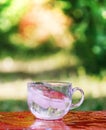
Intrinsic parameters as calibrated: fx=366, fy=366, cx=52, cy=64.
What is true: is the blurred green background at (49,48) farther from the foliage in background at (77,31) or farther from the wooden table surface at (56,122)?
the wooden table surface at (56,122)

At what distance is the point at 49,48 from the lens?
2.38m

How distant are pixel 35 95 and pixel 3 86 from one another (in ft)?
4.60

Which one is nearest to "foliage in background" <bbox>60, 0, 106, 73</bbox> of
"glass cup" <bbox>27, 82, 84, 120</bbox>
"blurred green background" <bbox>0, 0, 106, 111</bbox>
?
"blurred green background" <bbox>0, 0, 106, 111</bbox>

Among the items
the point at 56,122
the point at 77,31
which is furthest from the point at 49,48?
the point at 56,122

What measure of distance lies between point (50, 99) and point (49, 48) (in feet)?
4.72

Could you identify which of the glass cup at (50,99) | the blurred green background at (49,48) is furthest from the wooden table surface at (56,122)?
the blurred green background at (49,48)

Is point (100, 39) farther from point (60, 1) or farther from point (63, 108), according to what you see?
point (63, 108)

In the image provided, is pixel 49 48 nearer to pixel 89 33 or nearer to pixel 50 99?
pixel 89 33

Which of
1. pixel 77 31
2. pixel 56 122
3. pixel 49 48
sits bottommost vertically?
pixel 56 122

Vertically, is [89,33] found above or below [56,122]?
above

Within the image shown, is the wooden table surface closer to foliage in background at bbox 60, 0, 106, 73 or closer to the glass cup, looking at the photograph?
the glass cup

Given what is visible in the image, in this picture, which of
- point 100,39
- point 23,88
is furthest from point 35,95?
point 100,39

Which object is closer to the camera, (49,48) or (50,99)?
(50,99)

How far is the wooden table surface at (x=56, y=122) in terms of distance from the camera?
910 millimetres
